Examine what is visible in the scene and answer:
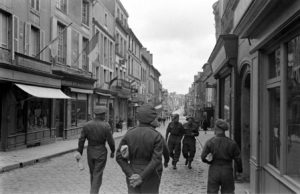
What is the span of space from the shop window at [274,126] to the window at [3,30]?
489 inches

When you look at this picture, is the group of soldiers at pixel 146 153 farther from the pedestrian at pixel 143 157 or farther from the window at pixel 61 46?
the window at pixel 61 46

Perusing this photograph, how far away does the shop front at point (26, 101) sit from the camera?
16.3 meters

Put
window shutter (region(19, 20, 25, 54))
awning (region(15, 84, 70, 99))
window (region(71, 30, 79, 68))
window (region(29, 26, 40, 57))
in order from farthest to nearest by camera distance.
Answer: window (region(71, 30, 79, 68)) → window (region(29, 26, 40, 57)) → window shutter (region(19, 20, 25, 54)) → awning (region(15, 84, 70, 99))

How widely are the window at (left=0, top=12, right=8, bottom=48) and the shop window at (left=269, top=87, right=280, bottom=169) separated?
12.4 m

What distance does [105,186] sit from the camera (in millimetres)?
9180

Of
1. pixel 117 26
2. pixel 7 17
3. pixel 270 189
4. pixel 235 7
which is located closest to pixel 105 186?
pixel 270 189

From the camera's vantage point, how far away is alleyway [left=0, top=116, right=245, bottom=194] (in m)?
8.77

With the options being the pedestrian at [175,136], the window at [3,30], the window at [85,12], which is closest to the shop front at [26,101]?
the window at [3,30]

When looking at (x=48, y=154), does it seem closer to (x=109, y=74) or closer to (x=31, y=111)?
(x=31, y=111)

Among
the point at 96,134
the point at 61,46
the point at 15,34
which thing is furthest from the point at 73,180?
the point at 61,46

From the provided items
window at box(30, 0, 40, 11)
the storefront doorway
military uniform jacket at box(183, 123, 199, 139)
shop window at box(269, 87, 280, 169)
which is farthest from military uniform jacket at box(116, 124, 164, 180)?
window at box(30, 0, 40, 11)

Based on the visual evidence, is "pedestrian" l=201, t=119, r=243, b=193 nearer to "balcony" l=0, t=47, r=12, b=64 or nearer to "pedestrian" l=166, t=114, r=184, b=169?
"pedestrian" l=166, t=114, r=184, b=169

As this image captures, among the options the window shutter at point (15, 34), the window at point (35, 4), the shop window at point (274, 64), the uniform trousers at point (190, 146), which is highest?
the window at point (35, 4)

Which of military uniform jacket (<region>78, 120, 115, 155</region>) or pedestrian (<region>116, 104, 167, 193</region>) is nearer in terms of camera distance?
pedestrian (<region>116, 104, 167, 193</region>)
